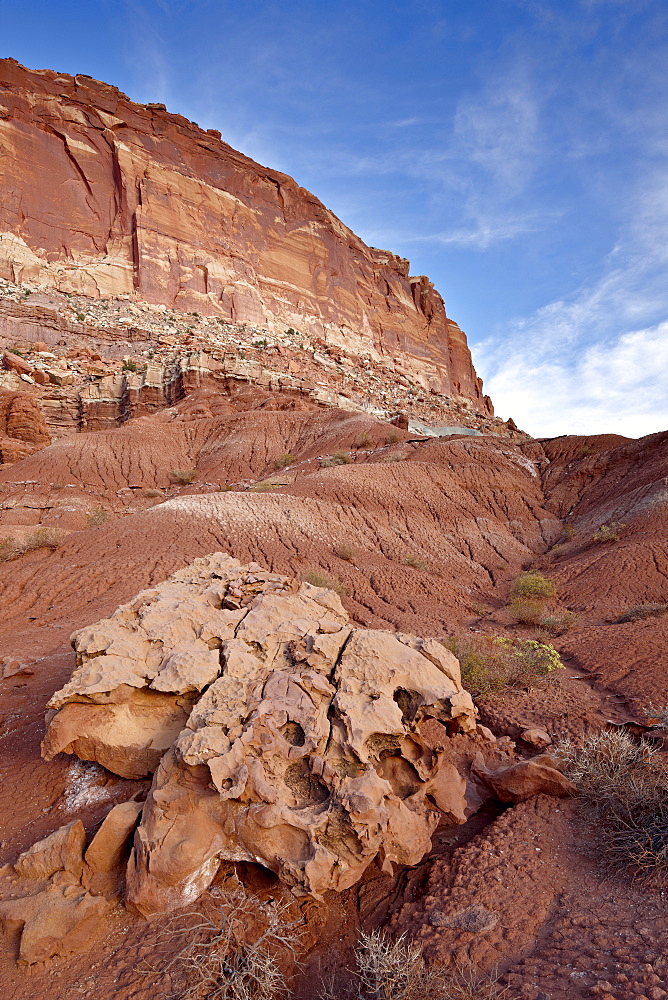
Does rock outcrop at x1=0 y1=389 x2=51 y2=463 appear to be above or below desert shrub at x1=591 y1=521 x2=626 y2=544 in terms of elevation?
above

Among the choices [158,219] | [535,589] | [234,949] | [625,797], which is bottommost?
[234,949]

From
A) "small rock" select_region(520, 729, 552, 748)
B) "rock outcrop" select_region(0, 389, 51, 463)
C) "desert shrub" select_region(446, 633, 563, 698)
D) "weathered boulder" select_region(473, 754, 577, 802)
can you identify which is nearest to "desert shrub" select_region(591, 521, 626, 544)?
"desert shrub" select_region(446, 633, 563, 698)

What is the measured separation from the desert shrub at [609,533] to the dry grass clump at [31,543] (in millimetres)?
16063

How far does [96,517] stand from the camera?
16.5 meters

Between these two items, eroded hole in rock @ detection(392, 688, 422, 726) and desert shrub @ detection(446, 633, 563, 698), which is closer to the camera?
eroded hole in rock @ detection(392, 688, 422, 726)

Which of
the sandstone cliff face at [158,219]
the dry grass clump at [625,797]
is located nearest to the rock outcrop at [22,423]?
the sandstone cliff face at [158,219]

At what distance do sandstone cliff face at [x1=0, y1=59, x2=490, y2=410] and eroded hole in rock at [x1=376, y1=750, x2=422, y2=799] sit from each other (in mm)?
52065

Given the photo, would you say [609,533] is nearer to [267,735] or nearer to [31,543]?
[267,735]

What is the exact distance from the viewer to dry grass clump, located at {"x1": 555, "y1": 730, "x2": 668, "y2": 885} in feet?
10.4

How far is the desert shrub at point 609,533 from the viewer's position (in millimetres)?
14375

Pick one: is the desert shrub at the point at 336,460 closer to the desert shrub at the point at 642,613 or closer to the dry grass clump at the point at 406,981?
the desert shrub at the point at 642,613

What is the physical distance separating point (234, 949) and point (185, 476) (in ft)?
76.8

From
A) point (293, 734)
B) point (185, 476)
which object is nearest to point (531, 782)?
point (293, 734)

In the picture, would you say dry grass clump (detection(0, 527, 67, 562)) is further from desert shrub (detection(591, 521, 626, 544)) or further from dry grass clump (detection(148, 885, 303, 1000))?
desert shrub (detection(591, 521, 626, 544))
